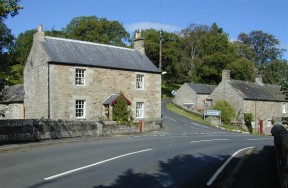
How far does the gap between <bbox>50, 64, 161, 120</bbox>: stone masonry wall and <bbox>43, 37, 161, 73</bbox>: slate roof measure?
0.57m

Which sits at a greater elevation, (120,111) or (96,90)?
(96,90)

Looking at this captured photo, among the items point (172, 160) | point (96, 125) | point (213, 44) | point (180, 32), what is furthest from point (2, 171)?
point (180, 32)

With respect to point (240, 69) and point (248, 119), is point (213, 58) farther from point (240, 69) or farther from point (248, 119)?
point (248, 119)

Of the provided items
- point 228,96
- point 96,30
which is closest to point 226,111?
point 228,96

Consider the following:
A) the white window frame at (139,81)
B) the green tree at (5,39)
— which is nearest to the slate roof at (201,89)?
the white window frame at (139,81)

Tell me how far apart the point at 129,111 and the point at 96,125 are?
806 centimetres

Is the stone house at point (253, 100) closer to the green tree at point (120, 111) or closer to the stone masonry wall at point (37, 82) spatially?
the green tree at point (120, 111)

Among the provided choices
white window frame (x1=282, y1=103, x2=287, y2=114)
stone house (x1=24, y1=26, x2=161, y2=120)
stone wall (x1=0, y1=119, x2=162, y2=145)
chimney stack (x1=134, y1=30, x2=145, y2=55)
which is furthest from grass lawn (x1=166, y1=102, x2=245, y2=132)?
stone wall (x1=0, y1=119, x2=162, y2=145)

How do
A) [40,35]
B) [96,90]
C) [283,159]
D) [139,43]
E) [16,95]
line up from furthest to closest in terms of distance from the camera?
1. [139,43]
2. [16,95]
3. [96,90]
4. [40,35]
5. [283,159]

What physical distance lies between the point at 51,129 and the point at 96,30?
5126 cm

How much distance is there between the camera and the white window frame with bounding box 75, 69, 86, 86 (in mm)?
32750

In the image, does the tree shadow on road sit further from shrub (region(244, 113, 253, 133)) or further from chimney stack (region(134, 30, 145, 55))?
shrub (region(244, 113, 253, 133))

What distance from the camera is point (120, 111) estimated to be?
108 ft

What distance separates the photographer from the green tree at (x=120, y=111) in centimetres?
3288
